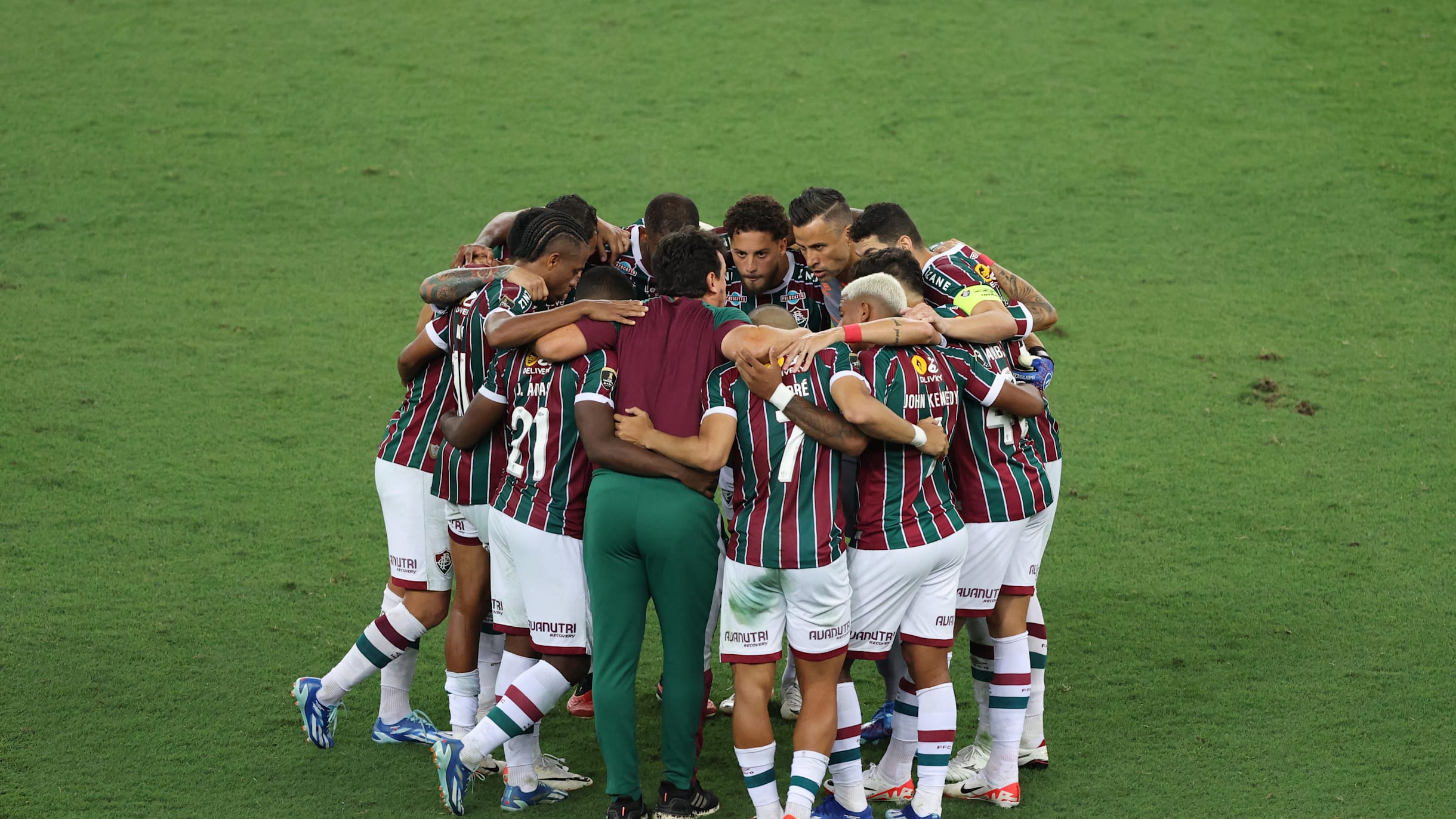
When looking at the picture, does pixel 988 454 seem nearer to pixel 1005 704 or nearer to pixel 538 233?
pixel 1005 704

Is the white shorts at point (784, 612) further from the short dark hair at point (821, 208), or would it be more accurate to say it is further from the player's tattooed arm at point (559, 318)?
the short dark hair at point (821, 208)

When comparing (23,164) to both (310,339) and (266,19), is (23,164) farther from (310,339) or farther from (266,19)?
(310,339)

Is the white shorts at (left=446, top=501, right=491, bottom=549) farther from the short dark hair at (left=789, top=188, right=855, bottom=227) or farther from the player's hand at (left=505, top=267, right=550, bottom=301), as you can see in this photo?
the short dark hair at (left=789, top=188, right=855, bottom=227)

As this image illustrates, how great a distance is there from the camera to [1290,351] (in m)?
8.15

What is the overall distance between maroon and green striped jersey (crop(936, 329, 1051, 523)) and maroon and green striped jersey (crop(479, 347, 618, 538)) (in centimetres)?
113

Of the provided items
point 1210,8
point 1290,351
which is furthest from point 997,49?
point 1290,351

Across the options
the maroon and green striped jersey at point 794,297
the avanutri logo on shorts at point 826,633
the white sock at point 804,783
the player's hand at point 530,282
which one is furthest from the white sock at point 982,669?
the player's hand at point 530,282

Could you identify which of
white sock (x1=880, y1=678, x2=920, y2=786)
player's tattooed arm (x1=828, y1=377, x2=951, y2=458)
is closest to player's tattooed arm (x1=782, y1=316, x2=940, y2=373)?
player's tattooed arm (x1=828, y1=377, x2=951, y2=458)

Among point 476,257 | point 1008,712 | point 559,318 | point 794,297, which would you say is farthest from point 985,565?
point 476,257

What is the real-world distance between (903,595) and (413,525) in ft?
5.77

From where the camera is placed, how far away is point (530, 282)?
13.9ft

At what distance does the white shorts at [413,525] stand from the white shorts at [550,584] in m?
0.59

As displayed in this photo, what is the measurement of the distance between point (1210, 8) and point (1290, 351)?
510 centimetres

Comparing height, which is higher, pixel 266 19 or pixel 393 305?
pixel 266 19
